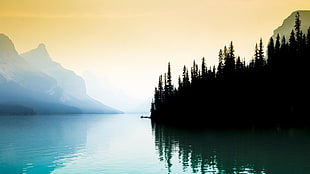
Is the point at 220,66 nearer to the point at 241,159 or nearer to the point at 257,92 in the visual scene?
the point at 257,92

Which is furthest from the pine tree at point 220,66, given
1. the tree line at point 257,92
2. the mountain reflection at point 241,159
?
the mountain reflection at point 241,159

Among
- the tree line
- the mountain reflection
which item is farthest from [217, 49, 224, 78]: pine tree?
the mountain reflection

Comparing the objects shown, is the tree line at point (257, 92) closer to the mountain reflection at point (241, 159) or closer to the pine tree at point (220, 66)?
the pine tree at point (220, 66)

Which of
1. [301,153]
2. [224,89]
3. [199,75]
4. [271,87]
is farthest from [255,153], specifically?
[199,75]

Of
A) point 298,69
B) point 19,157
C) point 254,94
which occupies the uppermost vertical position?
point 298,69

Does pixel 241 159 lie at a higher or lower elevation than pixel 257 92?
lower

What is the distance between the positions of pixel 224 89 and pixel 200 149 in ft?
219

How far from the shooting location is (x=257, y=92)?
103250 mm

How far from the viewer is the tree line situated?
92562 millimetres

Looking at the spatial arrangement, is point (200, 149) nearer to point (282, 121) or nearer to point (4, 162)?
point (4, 162)

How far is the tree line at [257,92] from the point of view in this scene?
9256cm

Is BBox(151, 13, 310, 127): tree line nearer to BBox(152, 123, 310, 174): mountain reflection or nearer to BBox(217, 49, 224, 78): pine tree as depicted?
BBox(217, 49, 224, 78): pine tree

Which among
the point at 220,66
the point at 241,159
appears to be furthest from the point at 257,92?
the point at 241,159

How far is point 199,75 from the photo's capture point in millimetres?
140375
